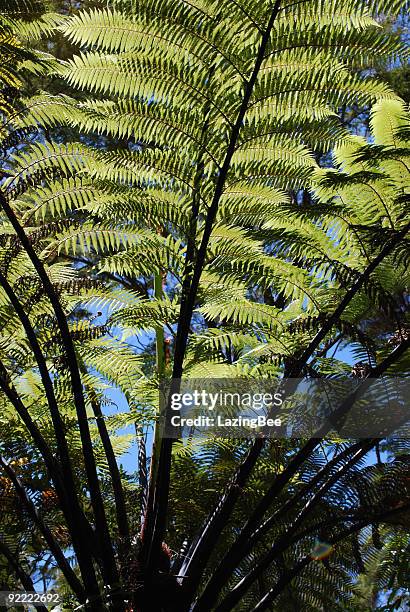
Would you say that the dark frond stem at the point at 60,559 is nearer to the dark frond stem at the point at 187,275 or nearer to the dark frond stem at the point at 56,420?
the dark frond stem at the point at 56,420

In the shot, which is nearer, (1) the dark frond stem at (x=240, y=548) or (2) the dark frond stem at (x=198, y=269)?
(2) the dark frond stem at (x=198, y=269)

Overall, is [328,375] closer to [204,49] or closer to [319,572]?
[204,49]

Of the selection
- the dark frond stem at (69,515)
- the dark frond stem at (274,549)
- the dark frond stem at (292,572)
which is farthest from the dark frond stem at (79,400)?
the dark frond stem at (292,572)

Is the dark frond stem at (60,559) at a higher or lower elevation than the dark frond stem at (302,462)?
lower

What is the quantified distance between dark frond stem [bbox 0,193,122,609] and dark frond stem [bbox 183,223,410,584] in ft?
0.81

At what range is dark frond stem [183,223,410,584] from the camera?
1.64 meters

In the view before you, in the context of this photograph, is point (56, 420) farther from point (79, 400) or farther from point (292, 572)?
point (292, 572)

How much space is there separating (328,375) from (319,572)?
1.24 meters

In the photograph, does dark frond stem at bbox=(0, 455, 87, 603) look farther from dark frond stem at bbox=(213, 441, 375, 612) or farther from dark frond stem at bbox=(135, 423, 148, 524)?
dark frond stem at bbox=(135, 423, 148, 524)

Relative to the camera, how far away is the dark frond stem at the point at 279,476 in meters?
1.64

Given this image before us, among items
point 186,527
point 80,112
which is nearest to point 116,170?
point 80,112

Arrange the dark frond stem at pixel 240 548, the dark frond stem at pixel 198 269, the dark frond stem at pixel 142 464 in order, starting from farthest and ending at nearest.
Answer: the dark frond stem at pixel 142 464 < the dark frond stem at pixel 240 548 < the dark frond stem at pixel 198 269

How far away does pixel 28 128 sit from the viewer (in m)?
1.86

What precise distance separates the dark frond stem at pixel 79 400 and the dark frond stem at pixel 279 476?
248 millimetres
